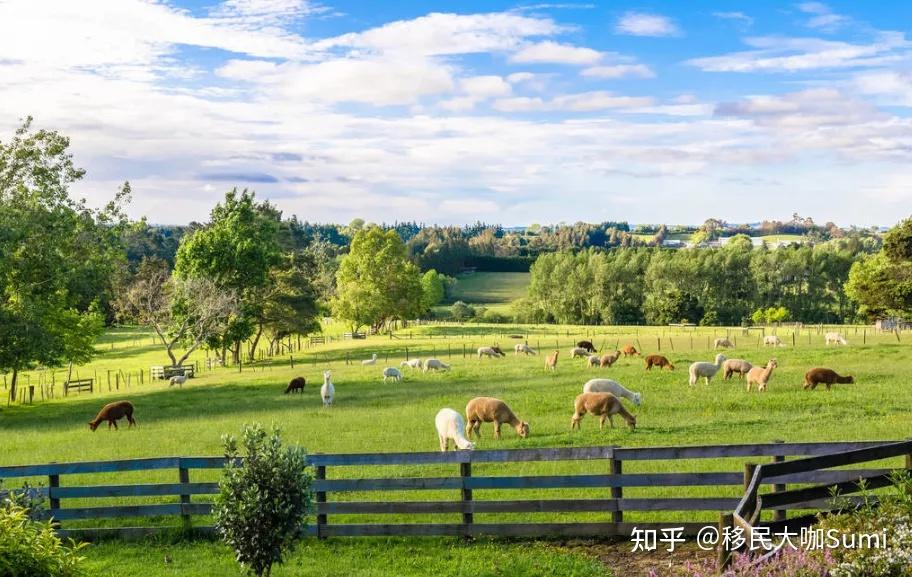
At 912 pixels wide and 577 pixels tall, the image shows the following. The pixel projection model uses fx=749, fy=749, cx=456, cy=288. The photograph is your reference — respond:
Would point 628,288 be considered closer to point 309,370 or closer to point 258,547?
point 309,370

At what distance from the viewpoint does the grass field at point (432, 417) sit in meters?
11.2

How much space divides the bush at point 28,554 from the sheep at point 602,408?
1626cm

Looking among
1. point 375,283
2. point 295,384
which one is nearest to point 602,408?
point 295,384

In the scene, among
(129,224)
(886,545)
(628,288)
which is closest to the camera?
(886,545)

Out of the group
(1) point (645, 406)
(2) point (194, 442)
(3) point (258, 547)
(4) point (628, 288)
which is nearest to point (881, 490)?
(3) point (258, 547)

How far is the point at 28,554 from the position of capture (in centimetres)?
675

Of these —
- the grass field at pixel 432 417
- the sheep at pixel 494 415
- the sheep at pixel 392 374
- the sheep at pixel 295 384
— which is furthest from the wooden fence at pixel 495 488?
the sheep at pixel 392 374

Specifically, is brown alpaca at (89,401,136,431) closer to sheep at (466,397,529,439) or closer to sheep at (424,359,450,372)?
sheep at (466,397,529,439)

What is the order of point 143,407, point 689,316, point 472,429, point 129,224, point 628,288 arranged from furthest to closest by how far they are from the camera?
point 628,288 → point 689,316 → point 129,224 → point 143,407 → point 472,429

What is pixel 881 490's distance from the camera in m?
11.7

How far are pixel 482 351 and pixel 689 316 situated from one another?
7151 centimetres

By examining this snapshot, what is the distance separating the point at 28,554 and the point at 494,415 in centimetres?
1524

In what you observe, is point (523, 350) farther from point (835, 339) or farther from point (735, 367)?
point (735, 367)

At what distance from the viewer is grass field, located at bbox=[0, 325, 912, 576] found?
36.9ft
